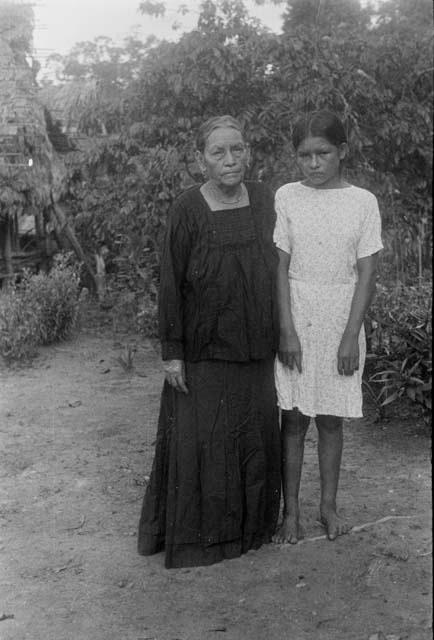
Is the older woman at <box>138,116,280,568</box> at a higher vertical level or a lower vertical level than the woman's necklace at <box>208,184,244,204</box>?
lower

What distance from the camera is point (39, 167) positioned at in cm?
912

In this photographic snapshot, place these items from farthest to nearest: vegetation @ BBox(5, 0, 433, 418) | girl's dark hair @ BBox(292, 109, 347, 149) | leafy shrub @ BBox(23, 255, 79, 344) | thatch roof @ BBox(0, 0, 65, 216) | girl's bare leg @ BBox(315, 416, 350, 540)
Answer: thatch roof @ BBox(0, 0, 65, 216) < leafy shrub @ BBox(23, 255, 79, 344) < vegetation @ BBox(5, 0, 433, 418) < girl's bare leg @ BBox(315, 416, 350, 540) < girl's dark hair @ BBox(292, 109, 347, 149)

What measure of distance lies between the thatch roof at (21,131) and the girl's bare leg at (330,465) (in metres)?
6.49

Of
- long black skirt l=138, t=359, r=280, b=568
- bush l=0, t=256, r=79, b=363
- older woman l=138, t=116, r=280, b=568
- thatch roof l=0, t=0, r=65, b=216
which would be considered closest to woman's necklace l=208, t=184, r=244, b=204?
older woman l=138, t=116, r=280, b=568

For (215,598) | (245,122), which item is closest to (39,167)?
(245,122)

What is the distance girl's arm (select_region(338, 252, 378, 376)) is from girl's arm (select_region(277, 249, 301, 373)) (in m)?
0.18

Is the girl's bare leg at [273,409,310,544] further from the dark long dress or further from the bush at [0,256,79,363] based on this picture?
the bush at [0,256,79,363]

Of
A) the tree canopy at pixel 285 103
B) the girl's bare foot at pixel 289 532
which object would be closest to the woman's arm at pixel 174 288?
the girl's bare foot at pixel 289 532

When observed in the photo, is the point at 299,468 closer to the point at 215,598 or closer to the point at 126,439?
the point at 215,598

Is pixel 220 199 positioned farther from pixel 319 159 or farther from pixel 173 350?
Result: pixel 173 350

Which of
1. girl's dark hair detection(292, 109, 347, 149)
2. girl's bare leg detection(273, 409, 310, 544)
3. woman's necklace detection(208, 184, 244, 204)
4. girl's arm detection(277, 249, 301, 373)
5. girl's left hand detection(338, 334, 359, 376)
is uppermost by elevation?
girl's dark hair detection(292, 109, 347, 149)

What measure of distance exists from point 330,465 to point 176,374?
2.60 ft

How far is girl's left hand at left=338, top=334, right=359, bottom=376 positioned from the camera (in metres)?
3.04

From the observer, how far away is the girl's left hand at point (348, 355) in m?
3.04
